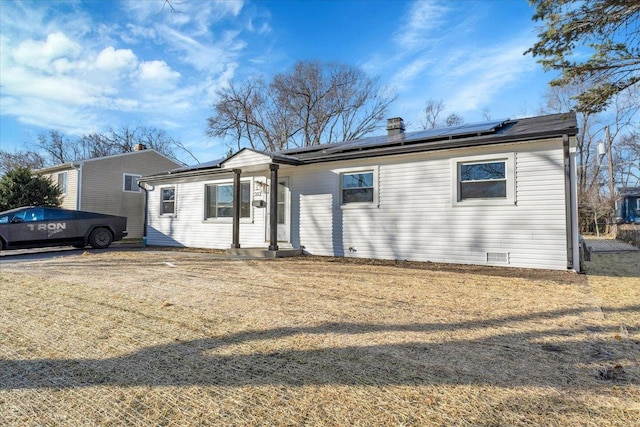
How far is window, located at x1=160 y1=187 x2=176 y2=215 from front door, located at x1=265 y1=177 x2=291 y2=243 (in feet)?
16.3

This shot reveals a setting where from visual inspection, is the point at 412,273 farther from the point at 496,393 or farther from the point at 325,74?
the point at 325,74

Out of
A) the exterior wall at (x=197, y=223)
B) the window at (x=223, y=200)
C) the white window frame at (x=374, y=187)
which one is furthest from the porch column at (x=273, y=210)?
the window at (x=223, y=200)

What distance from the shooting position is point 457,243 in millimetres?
8438

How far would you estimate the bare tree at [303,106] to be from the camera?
27.5 meters

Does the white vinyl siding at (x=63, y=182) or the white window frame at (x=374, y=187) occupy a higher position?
the white vinyl siding at (x=63, y=182)

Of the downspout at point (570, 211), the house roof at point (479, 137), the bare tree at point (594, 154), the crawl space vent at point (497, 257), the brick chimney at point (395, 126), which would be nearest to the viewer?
the downspout at point (570, 211)

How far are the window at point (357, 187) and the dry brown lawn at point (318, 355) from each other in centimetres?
445

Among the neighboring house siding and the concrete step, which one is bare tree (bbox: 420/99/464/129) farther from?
the concrete step

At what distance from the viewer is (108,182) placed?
62.3ft

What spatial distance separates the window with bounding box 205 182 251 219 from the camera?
12195 mm

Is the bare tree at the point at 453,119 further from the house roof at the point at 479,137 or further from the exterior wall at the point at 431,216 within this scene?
the exterior wall at the point at 431,216

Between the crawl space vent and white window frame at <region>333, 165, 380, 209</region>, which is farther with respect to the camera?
white window frame at <region>333, 165, 380, 209</region>

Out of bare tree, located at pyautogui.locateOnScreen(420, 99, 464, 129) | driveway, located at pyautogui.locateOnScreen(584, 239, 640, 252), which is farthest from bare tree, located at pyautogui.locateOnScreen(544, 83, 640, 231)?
driveway, located at pyautogui.locateOnScreen(584, 239, 640, 252)

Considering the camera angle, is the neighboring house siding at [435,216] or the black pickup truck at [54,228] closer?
the neighboring house siding at [435,216]
